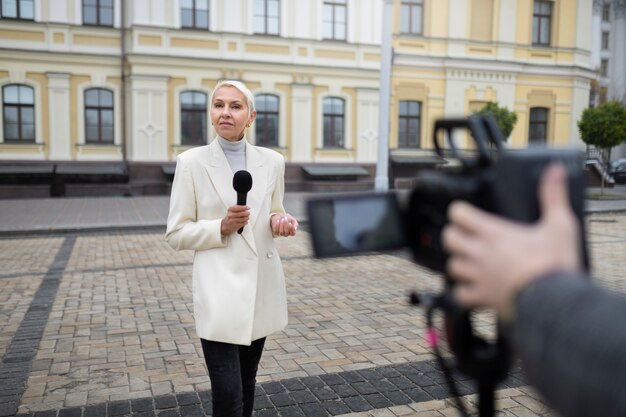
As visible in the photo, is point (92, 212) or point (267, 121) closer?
point (92, 212)

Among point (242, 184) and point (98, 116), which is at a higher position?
point (98, 116)

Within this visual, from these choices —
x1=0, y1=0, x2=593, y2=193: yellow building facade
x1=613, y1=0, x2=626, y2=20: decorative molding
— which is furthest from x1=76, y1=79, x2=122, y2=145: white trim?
x1=613, y1=0, x2=626, y2=20: decorative molding

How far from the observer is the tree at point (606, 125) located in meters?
20.8

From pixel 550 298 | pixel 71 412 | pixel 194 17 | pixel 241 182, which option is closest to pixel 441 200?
pixel 550 298

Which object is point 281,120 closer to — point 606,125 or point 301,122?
point 301,122

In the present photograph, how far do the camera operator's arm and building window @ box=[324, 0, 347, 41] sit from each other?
23.3 m

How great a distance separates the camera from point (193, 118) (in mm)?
21922

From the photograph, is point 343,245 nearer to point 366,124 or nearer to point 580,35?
point 366,124

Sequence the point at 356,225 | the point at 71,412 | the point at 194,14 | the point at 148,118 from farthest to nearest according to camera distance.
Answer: the point at 194,14 → the point at 148,118 → the point at 71,412 → the point at 356,225

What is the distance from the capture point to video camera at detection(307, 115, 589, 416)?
105cm

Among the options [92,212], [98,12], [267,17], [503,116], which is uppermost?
[267,17]

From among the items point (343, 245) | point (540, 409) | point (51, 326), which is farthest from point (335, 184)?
point (343, 245)

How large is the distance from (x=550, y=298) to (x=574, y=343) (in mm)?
71

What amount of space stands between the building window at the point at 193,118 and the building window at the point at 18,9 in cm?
557
